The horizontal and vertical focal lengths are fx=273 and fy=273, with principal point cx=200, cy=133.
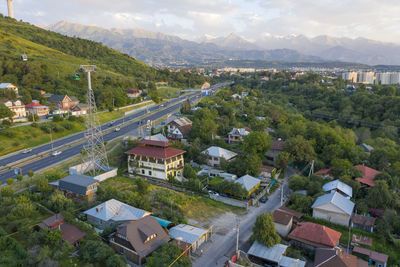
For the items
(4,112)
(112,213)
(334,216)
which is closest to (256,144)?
(334,216)

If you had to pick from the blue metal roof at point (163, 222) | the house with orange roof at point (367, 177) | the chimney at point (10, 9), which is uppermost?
the chimney at point (10, 9)

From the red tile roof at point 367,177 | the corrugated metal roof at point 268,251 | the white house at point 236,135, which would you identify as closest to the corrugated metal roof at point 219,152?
the white house at point 236,135

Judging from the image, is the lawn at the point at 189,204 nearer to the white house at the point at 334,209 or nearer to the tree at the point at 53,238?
the white house at the point at 334,209

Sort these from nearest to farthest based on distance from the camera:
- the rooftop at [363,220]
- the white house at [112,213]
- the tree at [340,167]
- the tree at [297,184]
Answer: the white house at [112,213] < the rooftop at [363,220] < the tree at [297,184] < the tree at [340,167]

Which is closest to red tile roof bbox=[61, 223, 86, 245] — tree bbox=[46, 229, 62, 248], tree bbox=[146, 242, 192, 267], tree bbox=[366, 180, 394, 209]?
tree bbox=[46, 229, 62, 248]

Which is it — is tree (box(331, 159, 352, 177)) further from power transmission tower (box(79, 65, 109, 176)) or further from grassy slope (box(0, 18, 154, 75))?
grassy slope (box(0, 18, 154, 75))

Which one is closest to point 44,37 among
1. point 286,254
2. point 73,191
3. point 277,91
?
point 277,91

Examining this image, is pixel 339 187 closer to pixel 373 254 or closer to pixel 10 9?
pixel 373 254
